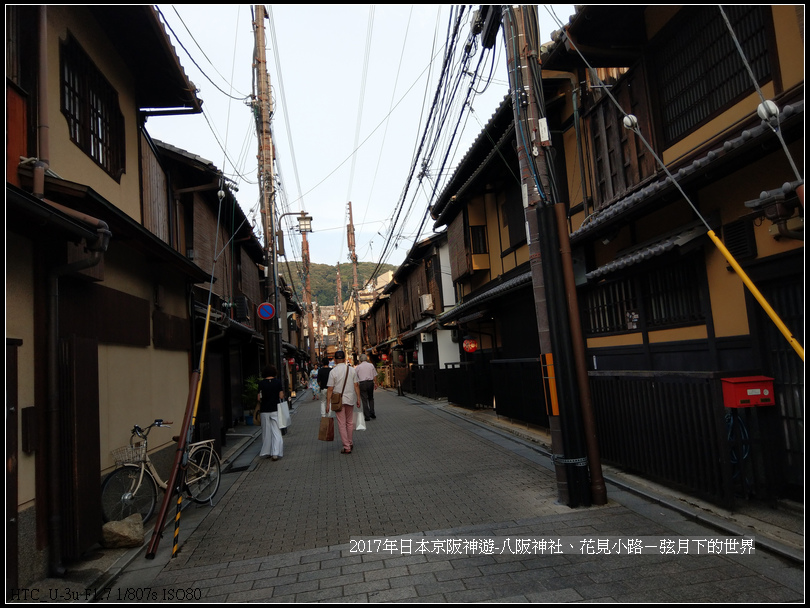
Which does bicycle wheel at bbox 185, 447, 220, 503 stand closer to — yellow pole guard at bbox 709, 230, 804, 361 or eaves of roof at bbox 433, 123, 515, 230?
yellow pole guard at bbox 709, 230, 804, 361

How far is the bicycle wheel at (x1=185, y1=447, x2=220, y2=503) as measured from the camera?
25.9 ft

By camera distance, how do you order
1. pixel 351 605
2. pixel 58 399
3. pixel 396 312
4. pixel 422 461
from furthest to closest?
pixel 396 312 < pixel 422 461 < pixel 58 399 < pixel 351 605

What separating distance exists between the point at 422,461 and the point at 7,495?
662 cm

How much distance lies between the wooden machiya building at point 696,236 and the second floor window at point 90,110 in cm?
689

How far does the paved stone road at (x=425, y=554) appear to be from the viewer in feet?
13.8

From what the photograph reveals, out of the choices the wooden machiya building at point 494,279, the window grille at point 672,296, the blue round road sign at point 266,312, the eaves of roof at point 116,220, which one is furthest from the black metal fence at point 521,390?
the blue round road sign at point 266,312

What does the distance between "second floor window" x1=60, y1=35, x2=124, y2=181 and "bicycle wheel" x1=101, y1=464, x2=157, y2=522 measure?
437cm

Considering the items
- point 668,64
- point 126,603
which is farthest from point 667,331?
point 126,603

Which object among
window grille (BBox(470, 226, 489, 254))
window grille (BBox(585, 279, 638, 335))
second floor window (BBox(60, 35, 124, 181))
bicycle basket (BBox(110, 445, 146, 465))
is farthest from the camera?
window grille (BBox(470, 226, 489, 254))

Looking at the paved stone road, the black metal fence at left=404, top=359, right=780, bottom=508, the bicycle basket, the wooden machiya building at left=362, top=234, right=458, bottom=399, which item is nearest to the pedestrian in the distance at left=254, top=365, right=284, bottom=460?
the paved stone road

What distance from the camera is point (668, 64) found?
7598 mm

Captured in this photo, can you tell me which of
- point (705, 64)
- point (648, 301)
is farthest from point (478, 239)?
point (705, 64)

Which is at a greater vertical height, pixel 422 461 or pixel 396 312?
pixel 396 312

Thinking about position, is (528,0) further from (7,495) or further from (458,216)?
(458,216)
